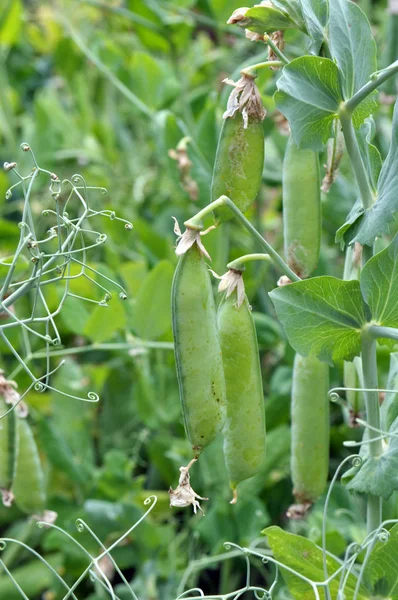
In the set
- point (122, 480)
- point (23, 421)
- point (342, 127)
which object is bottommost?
point (122, 480)

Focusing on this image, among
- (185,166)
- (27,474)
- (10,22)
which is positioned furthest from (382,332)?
(10,22)

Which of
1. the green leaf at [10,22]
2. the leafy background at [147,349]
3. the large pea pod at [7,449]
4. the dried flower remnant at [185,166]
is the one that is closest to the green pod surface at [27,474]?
the large pea pod at [7,449]

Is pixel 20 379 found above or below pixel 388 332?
below

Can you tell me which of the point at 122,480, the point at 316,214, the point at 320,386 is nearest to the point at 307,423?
the point at 320,386

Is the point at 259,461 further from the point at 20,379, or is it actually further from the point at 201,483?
the point at 20,379

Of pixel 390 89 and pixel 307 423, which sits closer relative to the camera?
pixel 307 423

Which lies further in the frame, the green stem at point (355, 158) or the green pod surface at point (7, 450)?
the green pod surface at point (7, 450)

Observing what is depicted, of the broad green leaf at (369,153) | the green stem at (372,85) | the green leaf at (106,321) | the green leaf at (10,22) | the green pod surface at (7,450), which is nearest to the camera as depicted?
the green stem at (372,85)

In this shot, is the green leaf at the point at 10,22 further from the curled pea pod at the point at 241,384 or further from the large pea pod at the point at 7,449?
the curled pea pod at the point at 241,384

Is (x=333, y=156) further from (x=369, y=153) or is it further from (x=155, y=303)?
(x=155, y=303)
